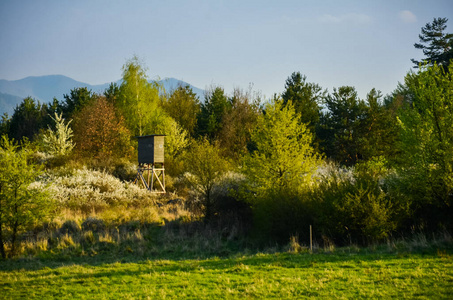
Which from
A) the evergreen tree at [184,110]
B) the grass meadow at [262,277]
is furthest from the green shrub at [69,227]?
the evergreen tree at [184,110]

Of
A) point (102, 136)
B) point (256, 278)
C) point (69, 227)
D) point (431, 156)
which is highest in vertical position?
point (102, 136)

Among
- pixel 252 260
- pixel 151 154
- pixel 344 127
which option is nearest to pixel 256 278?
pixel 252 260

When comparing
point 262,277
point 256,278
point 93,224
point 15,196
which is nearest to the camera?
point 256,278

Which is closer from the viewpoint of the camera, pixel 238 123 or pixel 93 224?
pixel 93 224

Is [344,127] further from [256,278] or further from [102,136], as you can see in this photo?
[256,278]

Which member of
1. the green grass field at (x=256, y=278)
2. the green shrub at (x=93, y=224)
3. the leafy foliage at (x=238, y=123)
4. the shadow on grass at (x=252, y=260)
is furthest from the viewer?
the leafy foliage at (x=238, y=123)

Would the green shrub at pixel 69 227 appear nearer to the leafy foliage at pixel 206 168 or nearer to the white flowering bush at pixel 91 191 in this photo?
the white flowering bush at pixel 91 191

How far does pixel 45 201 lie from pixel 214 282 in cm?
824

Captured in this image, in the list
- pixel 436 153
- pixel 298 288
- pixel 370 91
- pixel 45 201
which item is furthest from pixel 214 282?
pixel 370 91

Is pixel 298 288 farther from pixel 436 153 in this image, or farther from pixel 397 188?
pixel 436 153

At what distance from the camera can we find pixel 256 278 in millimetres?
9297

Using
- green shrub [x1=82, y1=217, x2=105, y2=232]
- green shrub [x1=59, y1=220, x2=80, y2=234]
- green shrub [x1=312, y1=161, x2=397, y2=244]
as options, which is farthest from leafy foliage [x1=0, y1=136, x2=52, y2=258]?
green shrub [x1=312, y1=161, x2=397, y2=244]

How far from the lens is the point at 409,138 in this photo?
1623 centimetres

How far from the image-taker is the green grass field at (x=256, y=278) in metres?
8.09
